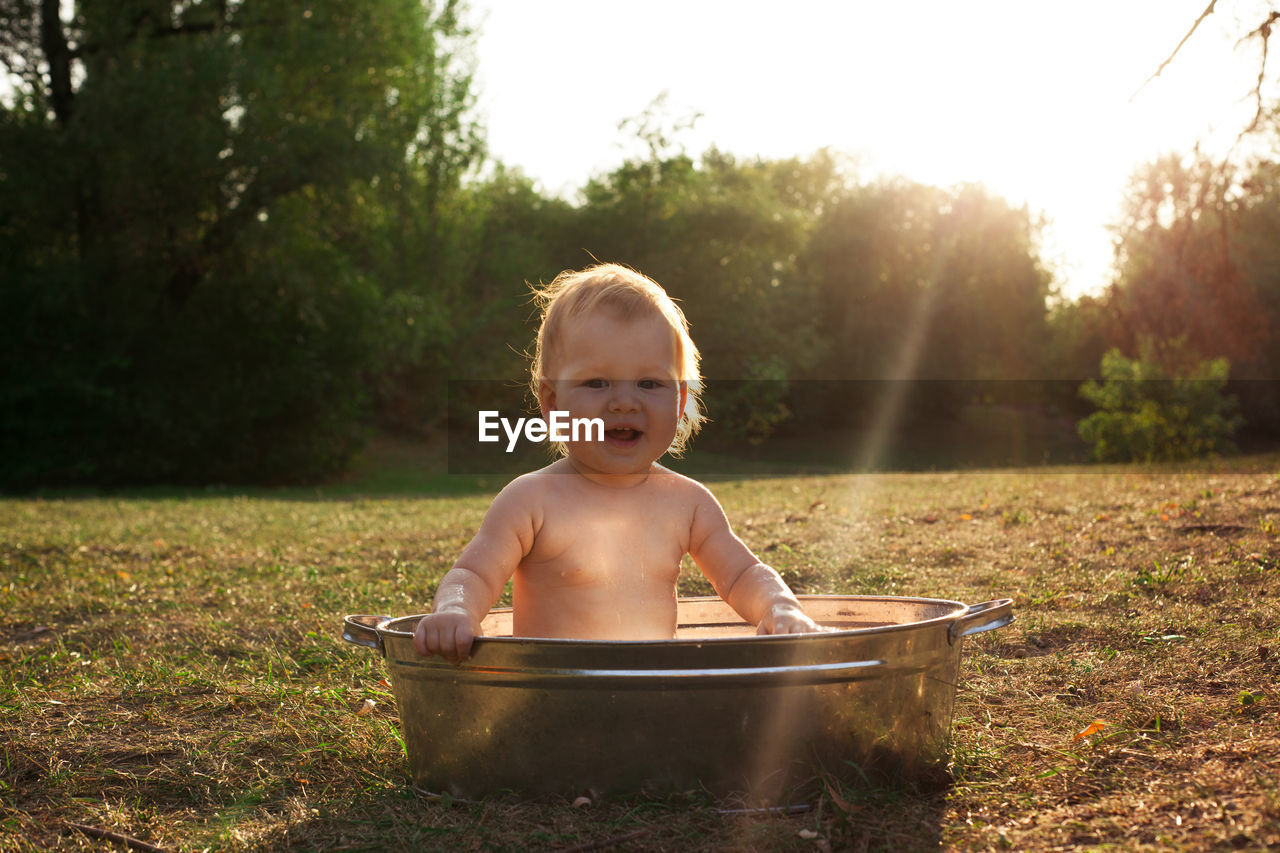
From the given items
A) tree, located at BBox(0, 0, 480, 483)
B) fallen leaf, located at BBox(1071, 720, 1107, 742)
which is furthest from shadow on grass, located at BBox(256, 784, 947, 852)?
tree, located at BBox(0, 0, 480, 483)

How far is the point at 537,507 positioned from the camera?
7.97 ft

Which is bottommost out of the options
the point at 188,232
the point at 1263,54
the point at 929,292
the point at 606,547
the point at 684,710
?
the point at 684,710

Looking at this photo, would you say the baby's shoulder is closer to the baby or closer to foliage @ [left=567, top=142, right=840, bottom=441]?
the baby

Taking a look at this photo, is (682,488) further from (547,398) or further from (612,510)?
(547,398)

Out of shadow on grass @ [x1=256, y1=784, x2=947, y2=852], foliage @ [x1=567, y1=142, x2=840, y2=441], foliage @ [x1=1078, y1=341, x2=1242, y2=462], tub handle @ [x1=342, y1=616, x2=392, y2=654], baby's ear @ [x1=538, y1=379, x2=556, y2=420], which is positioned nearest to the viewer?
shadow on grass @ [x1=256, y1=784, x2=947, y2=852]

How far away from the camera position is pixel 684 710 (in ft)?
6.39

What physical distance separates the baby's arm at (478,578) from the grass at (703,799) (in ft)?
1.21

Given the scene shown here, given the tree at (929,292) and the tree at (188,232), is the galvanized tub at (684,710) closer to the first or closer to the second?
the tree at (188,232)

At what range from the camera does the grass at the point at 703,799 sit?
1.96m

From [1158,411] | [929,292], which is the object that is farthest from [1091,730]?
Answer: [929,292]

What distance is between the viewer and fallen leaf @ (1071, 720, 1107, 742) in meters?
2.51

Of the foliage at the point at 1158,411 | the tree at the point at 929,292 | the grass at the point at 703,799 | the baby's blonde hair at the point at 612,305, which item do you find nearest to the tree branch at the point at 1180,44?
the grass at the point at 703,799

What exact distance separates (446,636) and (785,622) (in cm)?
77

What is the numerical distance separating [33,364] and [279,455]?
162 inches
